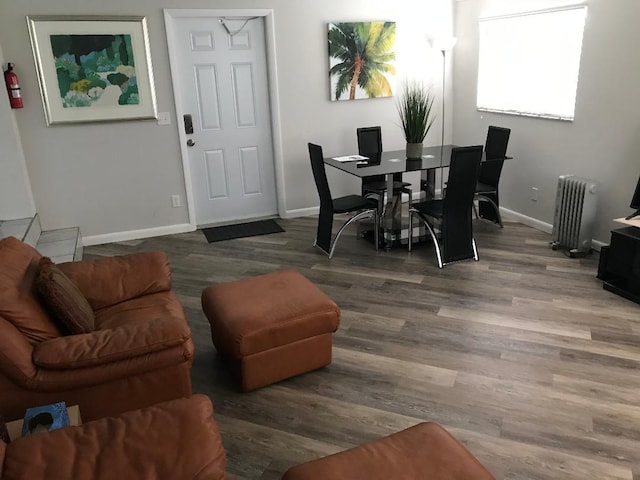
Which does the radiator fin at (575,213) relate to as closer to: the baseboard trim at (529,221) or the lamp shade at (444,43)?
the baseboard trim at (529,221)

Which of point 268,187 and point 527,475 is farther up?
point 268,187

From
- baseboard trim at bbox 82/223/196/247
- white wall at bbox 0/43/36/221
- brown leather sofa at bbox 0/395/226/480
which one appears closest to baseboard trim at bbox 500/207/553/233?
baseboard trim at bbox 82/223/196/247

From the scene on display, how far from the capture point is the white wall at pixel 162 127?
15.0 feet

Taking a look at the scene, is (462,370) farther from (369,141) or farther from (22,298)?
(369,141)

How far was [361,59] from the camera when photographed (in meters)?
5.49

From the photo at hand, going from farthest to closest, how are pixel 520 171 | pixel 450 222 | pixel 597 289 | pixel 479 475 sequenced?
pixel 520 171
pixel 450 222
pixel 597 289
pixel 479 475

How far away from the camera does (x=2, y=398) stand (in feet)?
→ 6.77

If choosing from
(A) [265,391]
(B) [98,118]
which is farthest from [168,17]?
(A) [265,391]

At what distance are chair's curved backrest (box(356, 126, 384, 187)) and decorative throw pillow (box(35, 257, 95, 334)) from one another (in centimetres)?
342

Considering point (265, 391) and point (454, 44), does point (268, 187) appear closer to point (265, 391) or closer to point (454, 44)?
point (454, 44)

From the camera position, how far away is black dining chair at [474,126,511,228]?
4875 millimetres

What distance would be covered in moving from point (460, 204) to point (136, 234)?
10.3 feet

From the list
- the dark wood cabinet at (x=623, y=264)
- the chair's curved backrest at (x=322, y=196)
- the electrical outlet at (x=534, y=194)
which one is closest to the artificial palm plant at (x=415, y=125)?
the chair's curved backrest at (x=322, y=196)

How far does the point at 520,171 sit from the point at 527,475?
364cm
